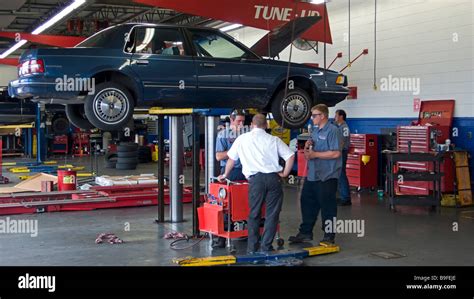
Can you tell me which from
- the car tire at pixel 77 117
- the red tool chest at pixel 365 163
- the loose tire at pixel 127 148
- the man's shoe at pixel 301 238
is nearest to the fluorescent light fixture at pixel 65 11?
the loose tire at pixel 127 148

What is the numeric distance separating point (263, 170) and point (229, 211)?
0.72 metres

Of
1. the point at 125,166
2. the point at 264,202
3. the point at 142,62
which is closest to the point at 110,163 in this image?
the point at 125,166

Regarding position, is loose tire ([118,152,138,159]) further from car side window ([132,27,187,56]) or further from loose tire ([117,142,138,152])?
car side window ([132,27,187,56])

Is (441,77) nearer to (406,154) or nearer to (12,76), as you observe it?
(406,154)

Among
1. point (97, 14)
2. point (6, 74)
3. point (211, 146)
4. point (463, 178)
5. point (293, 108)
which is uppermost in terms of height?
point (97, 14)

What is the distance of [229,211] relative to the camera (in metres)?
5.99

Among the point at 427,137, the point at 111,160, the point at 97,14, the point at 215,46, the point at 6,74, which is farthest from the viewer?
the point at 6,74

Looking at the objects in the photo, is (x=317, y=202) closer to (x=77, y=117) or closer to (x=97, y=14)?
(x=77, y=117)

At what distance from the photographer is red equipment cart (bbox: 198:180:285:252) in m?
6.01

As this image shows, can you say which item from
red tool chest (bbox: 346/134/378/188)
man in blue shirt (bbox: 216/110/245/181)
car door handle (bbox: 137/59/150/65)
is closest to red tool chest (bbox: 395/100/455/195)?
red tool chest (bbox: 346/134/378/188)

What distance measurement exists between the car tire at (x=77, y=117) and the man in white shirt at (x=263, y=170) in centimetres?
220

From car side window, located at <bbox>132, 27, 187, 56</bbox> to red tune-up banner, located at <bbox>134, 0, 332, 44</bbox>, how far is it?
2.50 feet

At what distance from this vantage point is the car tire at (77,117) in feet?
22.4
